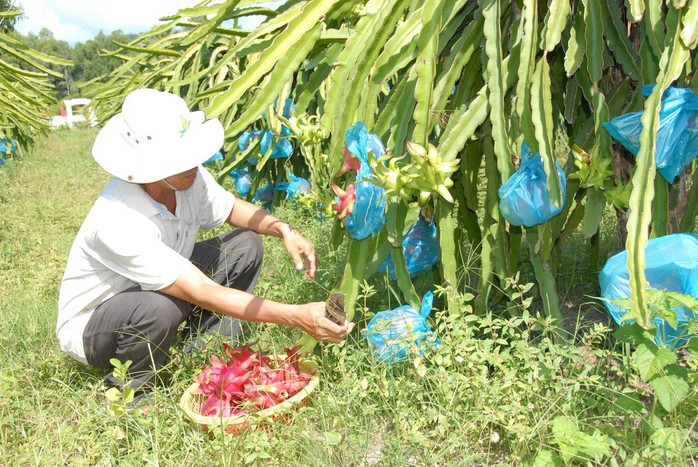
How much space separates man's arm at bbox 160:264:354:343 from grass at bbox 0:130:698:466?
17 cm

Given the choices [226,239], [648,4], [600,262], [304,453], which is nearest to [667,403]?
[304,453]

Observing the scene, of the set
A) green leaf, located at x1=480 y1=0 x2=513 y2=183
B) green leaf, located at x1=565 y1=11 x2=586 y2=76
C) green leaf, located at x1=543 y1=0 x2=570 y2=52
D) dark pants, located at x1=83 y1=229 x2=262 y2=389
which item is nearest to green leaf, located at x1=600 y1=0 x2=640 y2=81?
green leaf, located at x1=565 y1=11 x2=586 y2=76

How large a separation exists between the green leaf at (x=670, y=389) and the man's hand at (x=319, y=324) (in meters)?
0.80

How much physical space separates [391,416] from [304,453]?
0.27m

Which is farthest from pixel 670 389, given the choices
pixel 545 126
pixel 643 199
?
pixel 545 126

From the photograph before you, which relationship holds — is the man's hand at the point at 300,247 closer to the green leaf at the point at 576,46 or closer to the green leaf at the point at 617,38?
the green leaf at the point at 576,46

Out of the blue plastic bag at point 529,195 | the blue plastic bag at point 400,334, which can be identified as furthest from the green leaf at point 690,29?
the blue plastic bag at point 400,334

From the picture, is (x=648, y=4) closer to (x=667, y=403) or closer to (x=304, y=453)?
→ (x=667, y=403)

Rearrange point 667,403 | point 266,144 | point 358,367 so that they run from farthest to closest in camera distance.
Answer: point 266,144 → point 358,367 → point 667,403

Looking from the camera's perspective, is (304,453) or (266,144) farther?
(266,144)

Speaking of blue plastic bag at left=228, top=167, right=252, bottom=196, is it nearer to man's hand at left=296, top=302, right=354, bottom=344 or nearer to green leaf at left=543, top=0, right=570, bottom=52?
man's hand at left=296, top=302, right=354, bottom=344

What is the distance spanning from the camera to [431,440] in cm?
177

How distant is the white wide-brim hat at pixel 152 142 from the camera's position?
213 centimetres

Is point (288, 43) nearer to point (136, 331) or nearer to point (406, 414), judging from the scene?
point (136, 331)
